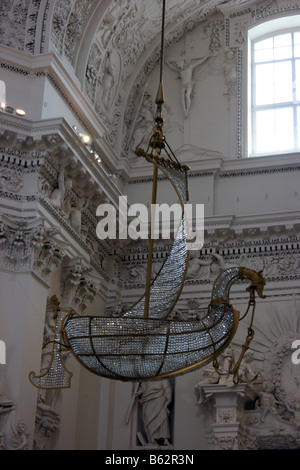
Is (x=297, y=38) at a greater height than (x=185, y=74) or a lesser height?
greater

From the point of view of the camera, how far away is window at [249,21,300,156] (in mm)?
13750

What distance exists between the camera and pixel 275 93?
14188 millimetres

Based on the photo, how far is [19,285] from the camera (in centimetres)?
1005

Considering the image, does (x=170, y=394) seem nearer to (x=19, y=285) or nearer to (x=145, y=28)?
(x=19, y=285)

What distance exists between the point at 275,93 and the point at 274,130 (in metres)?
0.77

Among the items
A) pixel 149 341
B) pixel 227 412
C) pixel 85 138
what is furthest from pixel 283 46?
pixel 149 341

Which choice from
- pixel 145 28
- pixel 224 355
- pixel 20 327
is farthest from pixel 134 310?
pixel 145 28

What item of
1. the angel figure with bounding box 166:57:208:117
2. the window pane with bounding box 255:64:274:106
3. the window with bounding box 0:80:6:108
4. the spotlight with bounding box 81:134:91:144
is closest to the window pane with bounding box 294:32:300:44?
the window pane with bounding box 255:64:274:106

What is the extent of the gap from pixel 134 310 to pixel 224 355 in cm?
341

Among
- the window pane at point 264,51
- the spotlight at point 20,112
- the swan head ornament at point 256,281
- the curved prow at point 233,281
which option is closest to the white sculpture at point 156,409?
the spotlight at point 20,112

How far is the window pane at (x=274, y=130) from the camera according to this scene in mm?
13680

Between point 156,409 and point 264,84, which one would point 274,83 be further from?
Result: point 156,409

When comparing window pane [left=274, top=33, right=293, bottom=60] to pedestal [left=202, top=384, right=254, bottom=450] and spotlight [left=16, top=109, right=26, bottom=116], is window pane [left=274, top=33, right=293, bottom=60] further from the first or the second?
pedestal [left=202, top=384, right=254, bottom=450]

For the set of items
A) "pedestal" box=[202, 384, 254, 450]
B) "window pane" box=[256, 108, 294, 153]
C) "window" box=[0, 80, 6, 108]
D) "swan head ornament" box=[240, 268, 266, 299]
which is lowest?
"pedestal" box=[202, 384, 254, 450]
